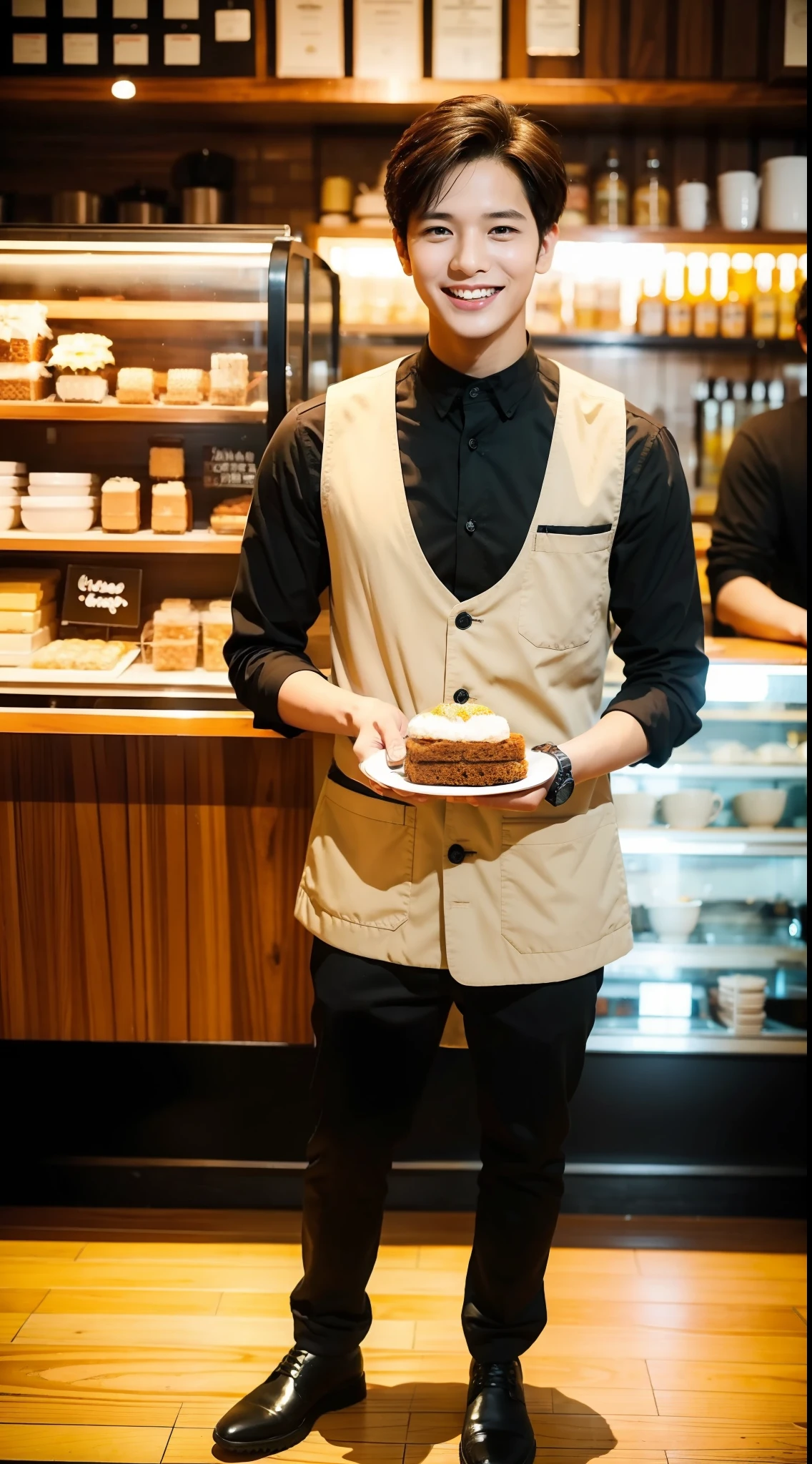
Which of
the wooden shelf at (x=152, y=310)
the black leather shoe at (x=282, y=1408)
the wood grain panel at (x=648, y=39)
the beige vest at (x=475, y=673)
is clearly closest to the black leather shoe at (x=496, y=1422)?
the black leather shoe at (x=282, y=1408)

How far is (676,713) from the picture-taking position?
1590 millimetres

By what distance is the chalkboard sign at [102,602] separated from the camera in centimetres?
242

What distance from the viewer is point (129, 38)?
3607mm

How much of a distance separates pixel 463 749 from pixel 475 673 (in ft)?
0.53

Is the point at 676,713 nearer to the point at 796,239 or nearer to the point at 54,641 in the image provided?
the point at 54,641

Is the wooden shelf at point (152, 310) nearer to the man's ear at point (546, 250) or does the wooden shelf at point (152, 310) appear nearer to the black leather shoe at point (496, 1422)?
the man's ear at point (546, 250)

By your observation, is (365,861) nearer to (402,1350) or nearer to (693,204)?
(402,1350)

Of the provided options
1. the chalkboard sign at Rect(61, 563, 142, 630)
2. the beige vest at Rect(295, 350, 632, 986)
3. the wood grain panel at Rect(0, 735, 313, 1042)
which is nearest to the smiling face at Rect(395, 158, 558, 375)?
the beige vest at Rect(295, 350, 632, 986)

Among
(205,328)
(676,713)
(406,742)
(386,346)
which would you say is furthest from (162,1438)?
(386,346)

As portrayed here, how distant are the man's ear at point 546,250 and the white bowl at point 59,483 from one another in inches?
44.4

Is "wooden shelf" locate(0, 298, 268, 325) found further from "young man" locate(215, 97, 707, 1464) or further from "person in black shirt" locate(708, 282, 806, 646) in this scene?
"person in black shirt" locate(708, 282, 806, 646)

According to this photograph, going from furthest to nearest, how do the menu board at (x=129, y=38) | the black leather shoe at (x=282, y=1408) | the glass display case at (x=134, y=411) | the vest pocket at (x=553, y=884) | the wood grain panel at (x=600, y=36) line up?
the wood grain panel at (x=600, y=36) → the menu board at (x=129, y=38) → the glass display case at (x=134, y=411) → the black leather shoe at (x=282, y=1408) → the vest pocket at (x=553, y=884)

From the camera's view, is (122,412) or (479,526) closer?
(479,526)

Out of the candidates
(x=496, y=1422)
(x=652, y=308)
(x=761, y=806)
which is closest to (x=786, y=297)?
(x=652, y=308)
